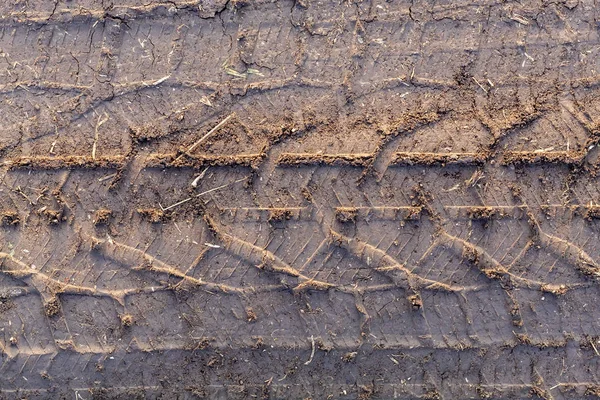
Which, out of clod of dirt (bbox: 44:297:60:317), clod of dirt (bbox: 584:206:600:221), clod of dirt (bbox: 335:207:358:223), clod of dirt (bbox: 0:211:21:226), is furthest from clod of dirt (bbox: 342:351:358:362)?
clod of dirt (bbox: 0:211:21:226)

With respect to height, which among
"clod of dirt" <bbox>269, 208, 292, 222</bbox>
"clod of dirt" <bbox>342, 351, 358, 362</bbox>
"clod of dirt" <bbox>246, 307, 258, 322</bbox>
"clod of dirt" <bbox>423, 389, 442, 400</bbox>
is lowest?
"clod of dirt" <bbox>423, 389, 442, 400</bbox>

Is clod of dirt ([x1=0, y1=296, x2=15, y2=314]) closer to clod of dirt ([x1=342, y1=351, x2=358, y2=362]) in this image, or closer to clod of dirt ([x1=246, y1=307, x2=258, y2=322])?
clod of dirt ([x1=246, y1=307, x2=258, y2=322])

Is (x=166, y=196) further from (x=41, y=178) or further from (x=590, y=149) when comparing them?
(x=590, y=149)

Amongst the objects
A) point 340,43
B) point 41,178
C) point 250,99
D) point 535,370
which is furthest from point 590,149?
point 41,178

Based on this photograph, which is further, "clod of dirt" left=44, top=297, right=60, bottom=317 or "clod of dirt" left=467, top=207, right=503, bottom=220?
"clod of dirt" left=44, top=297, right=60, bottom=317

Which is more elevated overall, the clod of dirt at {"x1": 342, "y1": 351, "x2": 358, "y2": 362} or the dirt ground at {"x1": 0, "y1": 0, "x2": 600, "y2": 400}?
the dirt ground at {"x1": 0, "y1": 0, "x2": 600, "y2": 400}

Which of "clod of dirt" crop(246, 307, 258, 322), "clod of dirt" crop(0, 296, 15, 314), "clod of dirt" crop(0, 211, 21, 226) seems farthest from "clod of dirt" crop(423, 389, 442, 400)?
"clod of dirt" crop(0, 211, 21, 226)

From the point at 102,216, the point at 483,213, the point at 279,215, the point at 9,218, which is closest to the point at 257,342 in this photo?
the point at 279,215
